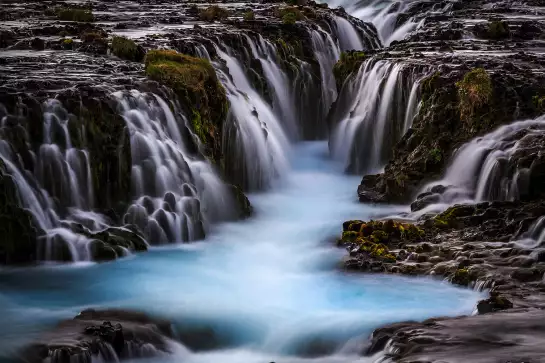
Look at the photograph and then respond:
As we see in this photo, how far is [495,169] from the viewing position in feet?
60.7

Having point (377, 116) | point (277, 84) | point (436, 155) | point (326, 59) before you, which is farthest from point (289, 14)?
point (436, 155)

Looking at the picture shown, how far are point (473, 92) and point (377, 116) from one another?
3519 millimetres

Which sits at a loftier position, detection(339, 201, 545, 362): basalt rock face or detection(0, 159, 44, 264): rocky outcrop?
detection(0, 159, 44, 264): rocky outcrop

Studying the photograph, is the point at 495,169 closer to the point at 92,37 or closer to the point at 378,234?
the point at 378,234

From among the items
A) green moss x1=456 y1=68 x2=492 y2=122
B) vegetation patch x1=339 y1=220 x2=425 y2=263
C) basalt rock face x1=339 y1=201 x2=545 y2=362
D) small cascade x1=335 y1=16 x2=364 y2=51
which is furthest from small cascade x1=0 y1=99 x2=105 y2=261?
small cascade x1=335 y1=16 x2=364 y2=51

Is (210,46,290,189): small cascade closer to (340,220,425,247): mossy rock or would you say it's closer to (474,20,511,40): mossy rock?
(340,220,425,247): mossy rock

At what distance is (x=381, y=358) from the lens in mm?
11609

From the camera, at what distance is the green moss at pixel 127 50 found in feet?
77.3

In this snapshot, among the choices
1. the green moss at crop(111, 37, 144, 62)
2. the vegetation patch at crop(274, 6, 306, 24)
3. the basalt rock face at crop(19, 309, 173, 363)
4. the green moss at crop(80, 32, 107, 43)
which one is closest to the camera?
the basalt rock face at crop(19, 309, 173, 363)

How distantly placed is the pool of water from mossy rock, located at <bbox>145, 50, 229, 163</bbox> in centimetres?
246

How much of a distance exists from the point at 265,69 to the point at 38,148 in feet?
38.2

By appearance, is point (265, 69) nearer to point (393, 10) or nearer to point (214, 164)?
point (214, 164)

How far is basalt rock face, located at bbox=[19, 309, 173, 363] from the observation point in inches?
444

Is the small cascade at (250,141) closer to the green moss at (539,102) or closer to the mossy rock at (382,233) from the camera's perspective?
the mossy rock at (382,233)
